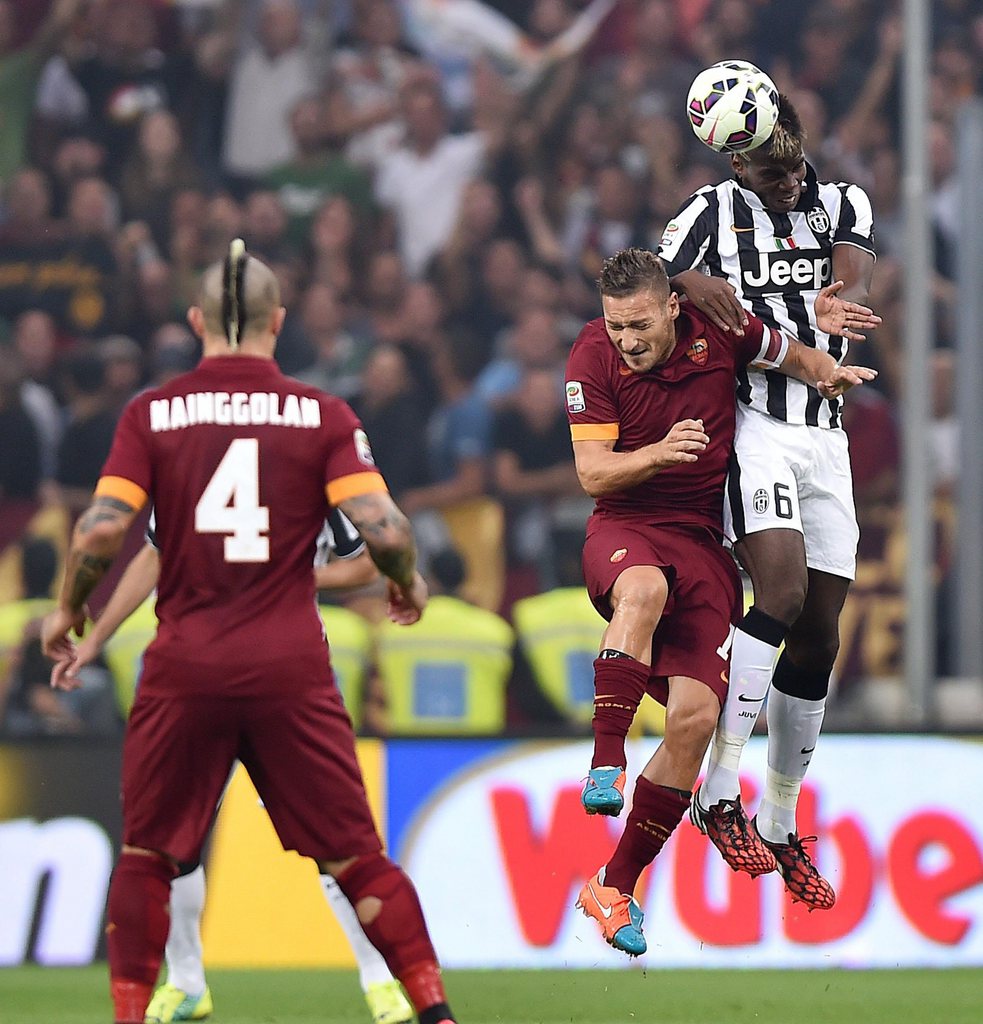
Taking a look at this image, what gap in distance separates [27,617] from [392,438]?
2.51m

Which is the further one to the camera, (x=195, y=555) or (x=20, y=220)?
(x=20, y=220)

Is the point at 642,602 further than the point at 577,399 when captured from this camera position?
No

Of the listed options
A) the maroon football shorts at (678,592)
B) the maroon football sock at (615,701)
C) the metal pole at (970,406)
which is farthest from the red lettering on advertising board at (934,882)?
the maroon football sock at (615,701)

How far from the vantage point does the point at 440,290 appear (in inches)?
502

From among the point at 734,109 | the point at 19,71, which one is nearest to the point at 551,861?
the point at 734,109

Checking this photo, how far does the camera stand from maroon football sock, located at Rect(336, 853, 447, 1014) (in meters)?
5.31

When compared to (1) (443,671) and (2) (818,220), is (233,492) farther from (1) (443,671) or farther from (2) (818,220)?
(1) (443,671)

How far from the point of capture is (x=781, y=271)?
276 inches

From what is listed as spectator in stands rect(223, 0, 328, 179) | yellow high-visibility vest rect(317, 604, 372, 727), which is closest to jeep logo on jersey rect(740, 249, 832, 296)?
yellow high-visibility vest rect(317, 604, 372, 727)

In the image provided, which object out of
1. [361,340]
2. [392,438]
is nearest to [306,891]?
[392,438]

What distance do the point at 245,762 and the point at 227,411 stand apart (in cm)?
97

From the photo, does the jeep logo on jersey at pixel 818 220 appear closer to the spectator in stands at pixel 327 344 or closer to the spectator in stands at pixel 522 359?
the spectator in stands at pixel 522 359

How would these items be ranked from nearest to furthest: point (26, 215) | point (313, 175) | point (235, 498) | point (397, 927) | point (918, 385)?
point (235, 498) < point (397, 927) < point (918, 385) < point (26, 215) < point (313, 175)

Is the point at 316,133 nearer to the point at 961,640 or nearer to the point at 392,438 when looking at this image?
the point at 392,438
